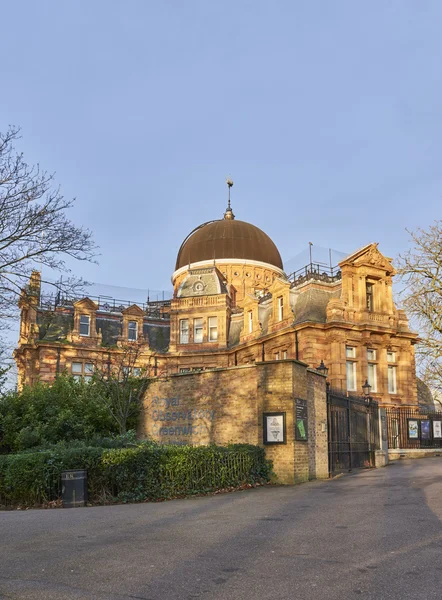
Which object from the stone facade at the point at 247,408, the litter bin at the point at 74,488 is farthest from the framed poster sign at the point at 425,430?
the litter bin at the point at 74,488

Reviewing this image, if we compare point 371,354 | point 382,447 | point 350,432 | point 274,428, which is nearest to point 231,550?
point 274,428

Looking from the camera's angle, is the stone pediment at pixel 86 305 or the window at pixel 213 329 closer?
the stone pediment at pixel 86 305

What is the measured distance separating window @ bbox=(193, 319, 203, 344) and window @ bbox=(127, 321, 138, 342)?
188 inches

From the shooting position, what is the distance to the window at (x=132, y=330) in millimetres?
47622

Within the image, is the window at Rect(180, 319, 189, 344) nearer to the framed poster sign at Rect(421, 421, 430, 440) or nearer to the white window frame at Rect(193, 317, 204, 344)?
the white window frame at Rect(193, 317, 204, 344)

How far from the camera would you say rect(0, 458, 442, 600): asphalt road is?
5.98 meters

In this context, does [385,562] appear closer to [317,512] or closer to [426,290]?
[317,512]

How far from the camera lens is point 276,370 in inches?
695

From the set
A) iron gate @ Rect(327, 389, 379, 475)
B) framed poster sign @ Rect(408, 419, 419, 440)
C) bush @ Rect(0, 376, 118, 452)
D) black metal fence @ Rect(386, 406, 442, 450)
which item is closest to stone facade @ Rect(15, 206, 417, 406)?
black metal fence @ Rect(386, 406, 442, 450)

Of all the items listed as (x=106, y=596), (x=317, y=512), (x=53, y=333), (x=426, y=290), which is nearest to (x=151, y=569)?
(x=106, y=596)

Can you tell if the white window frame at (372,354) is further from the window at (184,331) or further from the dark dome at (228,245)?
the dark dome at (228,245)

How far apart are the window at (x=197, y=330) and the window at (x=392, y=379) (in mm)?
14633

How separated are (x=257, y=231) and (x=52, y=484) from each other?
45712mm

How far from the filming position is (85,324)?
45719 mm
